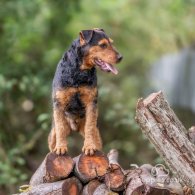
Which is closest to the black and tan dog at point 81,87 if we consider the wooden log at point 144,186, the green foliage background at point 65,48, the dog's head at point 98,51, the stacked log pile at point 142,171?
the dog's head at point 98,51

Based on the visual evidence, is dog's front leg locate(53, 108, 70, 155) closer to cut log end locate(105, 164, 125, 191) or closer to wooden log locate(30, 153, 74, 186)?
wooden log locate(30, 153, 74, 186)

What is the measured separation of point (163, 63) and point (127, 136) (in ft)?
5.28

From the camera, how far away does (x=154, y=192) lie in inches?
163

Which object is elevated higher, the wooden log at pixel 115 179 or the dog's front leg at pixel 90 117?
the dog's front leg at pixel 90 117

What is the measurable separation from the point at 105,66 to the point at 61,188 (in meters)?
1.00

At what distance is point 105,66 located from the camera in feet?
12.6

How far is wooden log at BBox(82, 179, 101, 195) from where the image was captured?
4.28 m

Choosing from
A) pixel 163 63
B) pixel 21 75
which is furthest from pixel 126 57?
pixel 21 75

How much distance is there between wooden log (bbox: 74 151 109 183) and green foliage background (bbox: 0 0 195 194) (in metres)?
3.11

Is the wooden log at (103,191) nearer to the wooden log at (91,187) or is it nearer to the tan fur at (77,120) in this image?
the wooden log at (91,187)

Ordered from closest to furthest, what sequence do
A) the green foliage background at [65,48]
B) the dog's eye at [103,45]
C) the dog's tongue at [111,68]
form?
1. the dog's tongue at [111,68]
2. the dog's eye at [103,45]
3. the green foliage background at [65,48]

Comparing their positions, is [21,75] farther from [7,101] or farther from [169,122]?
[169,122]

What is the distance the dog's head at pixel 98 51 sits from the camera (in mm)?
3854

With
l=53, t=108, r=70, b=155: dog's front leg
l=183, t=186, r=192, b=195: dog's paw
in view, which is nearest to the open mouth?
l=53, t=108, r=70, b=155: dog's front leg
